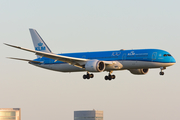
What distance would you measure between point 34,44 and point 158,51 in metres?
31.5

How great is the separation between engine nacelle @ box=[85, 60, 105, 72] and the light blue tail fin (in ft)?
59.8

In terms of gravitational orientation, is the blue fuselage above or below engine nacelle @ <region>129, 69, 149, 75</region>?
above

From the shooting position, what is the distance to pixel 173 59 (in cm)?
7675

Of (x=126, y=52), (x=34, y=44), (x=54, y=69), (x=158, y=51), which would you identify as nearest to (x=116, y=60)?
(x=126, y=52)

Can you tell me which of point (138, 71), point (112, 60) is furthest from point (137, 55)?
point (138, 71)

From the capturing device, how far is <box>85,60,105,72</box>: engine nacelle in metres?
76.4

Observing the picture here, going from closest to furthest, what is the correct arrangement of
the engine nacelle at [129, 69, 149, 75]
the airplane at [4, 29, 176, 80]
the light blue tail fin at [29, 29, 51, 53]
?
the airplane at [4, 29, 176, 80], the engine nacelle at [129, 69, 149, 75], the light blue tail fin at [29, 29, 51, 53]

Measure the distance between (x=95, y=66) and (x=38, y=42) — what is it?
2269 centimetres

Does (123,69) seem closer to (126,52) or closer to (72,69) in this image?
(126,52)

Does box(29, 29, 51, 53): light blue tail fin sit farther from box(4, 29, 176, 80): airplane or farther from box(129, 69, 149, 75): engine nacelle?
box(129, 69, 149, 75): engine nacelle

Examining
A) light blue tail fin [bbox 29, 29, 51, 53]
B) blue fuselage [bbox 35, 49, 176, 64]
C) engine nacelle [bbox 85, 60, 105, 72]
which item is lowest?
engine nacelle [bbox 85, 60, 105, 72]

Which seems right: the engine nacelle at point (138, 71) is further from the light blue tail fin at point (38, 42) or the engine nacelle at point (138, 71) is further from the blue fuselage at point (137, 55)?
the light blue tail fin at point (38, 42)

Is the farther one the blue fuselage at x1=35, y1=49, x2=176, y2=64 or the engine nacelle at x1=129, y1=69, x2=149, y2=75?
the engine nacelle at x1=129, y1=69, x2=149, y2=75

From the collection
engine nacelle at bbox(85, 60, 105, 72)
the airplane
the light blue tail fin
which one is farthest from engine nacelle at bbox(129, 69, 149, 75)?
the light blue tail fin
